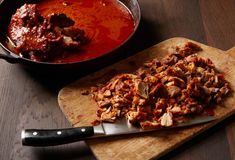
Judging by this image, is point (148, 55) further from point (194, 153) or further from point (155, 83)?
point (194, 153)

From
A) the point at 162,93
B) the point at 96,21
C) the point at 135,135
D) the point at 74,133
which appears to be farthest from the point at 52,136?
the point at 96,21

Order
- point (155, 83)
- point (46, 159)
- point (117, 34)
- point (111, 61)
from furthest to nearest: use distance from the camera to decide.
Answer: point (117, 34), point (111, 61), point (155, 83), point (46, 159)

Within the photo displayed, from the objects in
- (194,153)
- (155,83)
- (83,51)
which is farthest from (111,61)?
(194,153)

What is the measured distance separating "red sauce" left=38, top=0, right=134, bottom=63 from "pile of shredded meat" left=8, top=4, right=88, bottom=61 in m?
0.04

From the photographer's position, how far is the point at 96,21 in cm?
144

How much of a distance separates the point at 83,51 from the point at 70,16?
0.77ft

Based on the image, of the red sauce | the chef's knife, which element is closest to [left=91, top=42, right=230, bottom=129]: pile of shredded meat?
the chef's knife

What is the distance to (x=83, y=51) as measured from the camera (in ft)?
4.25

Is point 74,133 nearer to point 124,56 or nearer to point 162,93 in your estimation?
point 162,93

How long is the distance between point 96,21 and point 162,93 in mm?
479

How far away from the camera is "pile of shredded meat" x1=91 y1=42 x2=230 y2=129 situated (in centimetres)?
105

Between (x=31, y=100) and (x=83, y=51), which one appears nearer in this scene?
(x=31, y=100)

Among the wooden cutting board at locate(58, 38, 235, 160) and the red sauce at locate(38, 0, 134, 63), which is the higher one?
the red sauce at locate(38, 0, 134, 63)

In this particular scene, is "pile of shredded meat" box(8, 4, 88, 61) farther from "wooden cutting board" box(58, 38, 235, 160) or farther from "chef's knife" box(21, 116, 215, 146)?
"chef's knife" box(21, 116, 215, 146)
